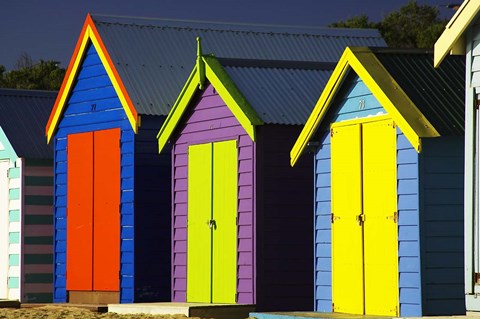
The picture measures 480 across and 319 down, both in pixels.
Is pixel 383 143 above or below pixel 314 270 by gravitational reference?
above

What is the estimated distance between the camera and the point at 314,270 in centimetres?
1834

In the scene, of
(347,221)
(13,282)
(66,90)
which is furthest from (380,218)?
(13,282)

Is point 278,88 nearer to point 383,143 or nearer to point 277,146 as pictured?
point 277,146

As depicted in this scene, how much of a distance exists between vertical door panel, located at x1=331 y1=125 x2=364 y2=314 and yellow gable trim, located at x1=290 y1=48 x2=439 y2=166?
414mm

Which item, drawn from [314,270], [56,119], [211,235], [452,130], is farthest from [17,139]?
[452,130]

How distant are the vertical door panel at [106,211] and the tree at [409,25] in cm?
3306

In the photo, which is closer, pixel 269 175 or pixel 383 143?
pixel 383 143

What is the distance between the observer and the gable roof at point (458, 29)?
1432cm

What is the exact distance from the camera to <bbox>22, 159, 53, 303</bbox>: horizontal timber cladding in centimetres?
2584

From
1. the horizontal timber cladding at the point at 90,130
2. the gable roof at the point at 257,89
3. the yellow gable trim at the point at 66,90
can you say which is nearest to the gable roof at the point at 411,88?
the gable roof at the point at 257,89

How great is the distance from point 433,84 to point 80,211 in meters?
8.87

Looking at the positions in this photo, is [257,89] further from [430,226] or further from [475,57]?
[475,57]

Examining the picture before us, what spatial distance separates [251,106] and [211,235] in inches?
83.4

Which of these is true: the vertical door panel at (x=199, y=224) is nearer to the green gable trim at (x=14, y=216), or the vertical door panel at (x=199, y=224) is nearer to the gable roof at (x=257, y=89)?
the gable roof at (x=257, y=89)
